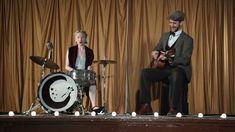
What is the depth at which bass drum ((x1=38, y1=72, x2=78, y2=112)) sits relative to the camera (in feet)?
11.5

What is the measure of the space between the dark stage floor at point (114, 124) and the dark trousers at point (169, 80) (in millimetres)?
1001

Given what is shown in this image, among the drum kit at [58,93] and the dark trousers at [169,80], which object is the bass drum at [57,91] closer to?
the drum kit at [58,93]

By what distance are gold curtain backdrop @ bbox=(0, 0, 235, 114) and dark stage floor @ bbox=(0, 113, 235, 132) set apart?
2.28 meters

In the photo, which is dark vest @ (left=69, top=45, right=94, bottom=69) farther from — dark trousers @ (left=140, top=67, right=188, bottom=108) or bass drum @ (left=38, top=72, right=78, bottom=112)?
bass drum @ (left=38, top=72, right=78, bottom=112)

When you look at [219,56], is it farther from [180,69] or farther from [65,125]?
[65,125]

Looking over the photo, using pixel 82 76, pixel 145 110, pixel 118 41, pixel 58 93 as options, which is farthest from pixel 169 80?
pixel 118 41

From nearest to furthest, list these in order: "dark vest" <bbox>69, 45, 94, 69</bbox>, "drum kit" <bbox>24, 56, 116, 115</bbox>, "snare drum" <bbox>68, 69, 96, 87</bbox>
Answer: "drum kit" <bbox>24, 56, 116, 115</bbox> → "snare drum" <bbox>68, 69, 96, 87</bbox> → "dark vest" <bbox>69, 45, 94, 69</bbox>

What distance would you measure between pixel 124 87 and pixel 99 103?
0.38 metres

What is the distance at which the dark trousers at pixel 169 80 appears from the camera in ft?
12.4

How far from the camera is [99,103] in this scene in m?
5.04

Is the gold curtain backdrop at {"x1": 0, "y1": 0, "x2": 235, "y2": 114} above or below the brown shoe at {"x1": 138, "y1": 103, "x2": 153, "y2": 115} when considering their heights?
above

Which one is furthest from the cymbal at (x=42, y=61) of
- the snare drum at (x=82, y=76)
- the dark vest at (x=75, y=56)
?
the dark vest at (x=75, y=56)

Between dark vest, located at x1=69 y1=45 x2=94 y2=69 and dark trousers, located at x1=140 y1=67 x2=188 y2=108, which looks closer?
dark trousers, located at x1=140 y1=67 x2=188 y2=108

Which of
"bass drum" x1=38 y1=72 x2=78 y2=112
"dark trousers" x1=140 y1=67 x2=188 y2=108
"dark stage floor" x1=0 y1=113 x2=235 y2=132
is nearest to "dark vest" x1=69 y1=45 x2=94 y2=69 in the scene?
"dark trousers" x1=140 y1=67 x2=188 y2=108
